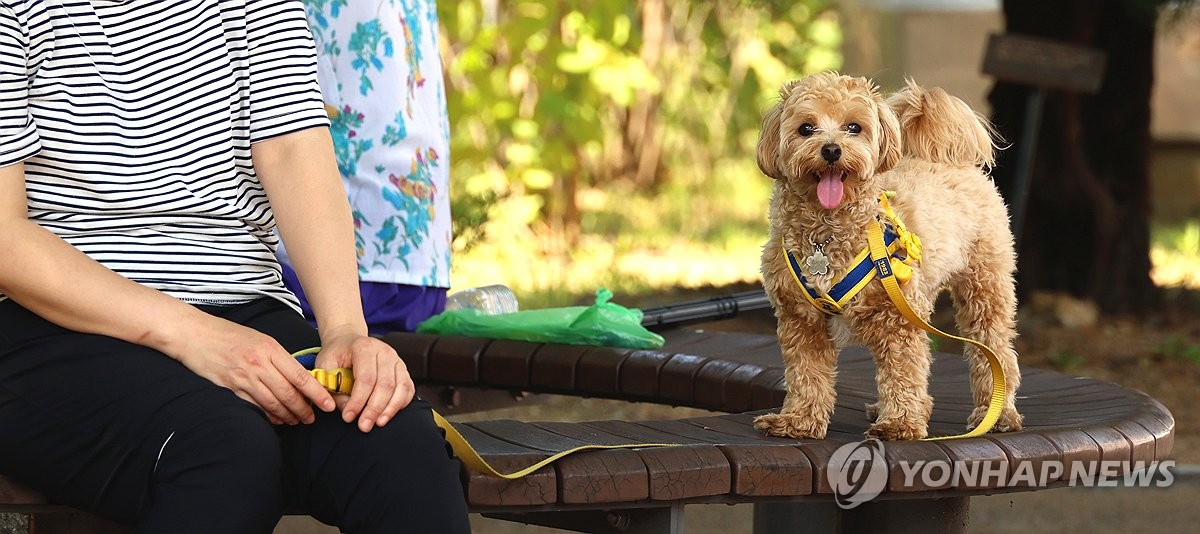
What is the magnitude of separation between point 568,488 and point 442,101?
1489 millimetres

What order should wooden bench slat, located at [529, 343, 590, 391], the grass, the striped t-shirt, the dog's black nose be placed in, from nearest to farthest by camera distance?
the striped t-shirt < the dog's black nose < wooden bench slat, located at [529, 343, 590, 391] < the grass

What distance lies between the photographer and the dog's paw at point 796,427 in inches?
81.7

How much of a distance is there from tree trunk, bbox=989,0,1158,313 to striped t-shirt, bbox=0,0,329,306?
4.90 m

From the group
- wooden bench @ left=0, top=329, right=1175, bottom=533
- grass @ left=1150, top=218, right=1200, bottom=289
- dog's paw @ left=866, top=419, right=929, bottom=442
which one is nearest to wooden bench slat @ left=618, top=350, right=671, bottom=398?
wooden bench @ left=0, top=329, right=1175, bottom=533

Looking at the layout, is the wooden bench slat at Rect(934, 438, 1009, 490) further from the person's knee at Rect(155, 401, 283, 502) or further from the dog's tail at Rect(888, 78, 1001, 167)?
the person's knee at Rect(155, 401, 283, 502)

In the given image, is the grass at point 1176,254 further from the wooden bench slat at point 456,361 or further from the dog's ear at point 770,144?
the dog's ear at point 770,144

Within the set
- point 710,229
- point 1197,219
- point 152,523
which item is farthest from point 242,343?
point 1197,219

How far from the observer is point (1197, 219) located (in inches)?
367

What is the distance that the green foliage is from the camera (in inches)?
269

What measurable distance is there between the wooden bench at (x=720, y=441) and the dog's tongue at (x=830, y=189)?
34 centimetres

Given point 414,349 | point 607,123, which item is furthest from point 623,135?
point 414,349

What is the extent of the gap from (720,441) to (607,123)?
7.22m

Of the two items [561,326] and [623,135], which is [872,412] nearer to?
[561,326]

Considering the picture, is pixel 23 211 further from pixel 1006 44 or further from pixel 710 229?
pixel 710 229
